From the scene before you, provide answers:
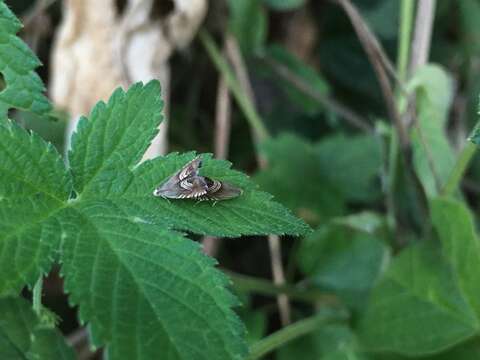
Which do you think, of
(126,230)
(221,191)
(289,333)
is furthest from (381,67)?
(126,230)

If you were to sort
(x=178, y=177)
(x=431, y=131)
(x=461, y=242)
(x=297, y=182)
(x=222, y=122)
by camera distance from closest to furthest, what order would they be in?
1. (x=178, y=177)
2. (x=461, y=242)
3. (x=431, y=131)
4. (x=297, y=182)
5. (x=222, y=122)

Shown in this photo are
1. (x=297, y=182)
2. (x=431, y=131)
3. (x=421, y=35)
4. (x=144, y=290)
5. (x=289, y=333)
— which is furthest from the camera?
(x=297, y=182)

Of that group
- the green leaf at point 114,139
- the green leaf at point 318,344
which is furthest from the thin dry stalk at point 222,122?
the green leaf at point 114,139

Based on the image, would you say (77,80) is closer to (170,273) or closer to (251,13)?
(251,13)

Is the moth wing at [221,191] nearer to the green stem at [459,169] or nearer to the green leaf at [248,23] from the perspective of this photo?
the green stem at [459,169]

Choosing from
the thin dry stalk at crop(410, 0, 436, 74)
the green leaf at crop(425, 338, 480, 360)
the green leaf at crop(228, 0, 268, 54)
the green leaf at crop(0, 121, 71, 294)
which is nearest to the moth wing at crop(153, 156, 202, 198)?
the green leaf at crop(0, 121, 71, 294)

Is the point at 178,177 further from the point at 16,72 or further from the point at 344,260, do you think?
the point at 344,260
